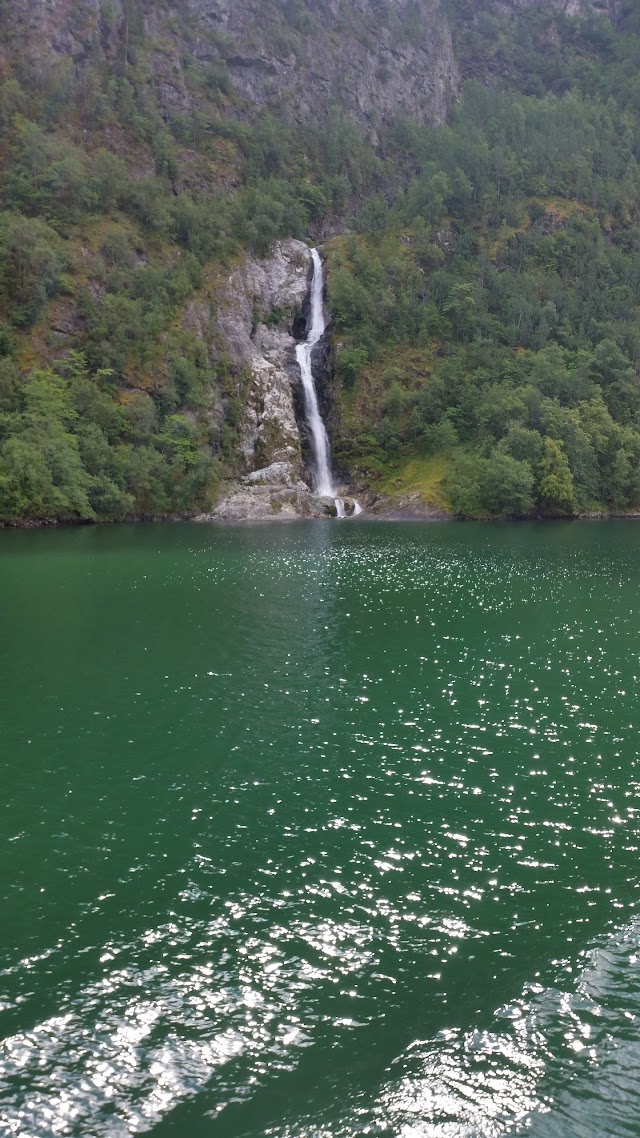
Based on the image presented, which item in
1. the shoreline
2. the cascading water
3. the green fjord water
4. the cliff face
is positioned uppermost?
the cliff face

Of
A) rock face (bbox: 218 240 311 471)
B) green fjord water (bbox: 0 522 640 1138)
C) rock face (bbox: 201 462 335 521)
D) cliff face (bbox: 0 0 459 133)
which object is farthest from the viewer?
cliff face (bbox: 0 0 459 133)

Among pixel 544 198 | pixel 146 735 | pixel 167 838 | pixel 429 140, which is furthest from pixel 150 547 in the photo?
pixel 429 140

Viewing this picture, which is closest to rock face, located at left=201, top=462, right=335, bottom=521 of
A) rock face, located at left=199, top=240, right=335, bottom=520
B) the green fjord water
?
rock face, located at left=199, top=240, right=335, bottom=520

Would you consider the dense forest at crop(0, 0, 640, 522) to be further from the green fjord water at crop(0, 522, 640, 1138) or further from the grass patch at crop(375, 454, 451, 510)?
the green fjord water at crop(0, 522, 640, 1138)

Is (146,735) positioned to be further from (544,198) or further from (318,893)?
(544,198)

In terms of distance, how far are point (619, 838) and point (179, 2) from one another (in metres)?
164

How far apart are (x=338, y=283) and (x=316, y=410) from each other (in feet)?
70.4

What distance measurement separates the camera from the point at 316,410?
102812 millimetres

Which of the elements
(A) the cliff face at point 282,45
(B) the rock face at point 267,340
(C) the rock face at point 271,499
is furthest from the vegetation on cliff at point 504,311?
(A) the cliff face at point 282,45

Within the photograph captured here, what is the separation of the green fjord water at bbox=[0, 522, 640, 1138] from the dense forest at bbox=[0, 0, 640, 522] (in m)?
53.0

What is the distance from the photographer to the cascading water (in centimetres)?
9762

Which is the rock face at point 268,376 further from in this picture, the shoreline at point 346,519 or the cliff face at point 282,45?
the cliff face at point 282,45

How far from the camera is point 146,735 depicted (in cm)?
1756

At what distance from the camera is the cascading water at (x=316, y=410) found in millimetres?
97625
